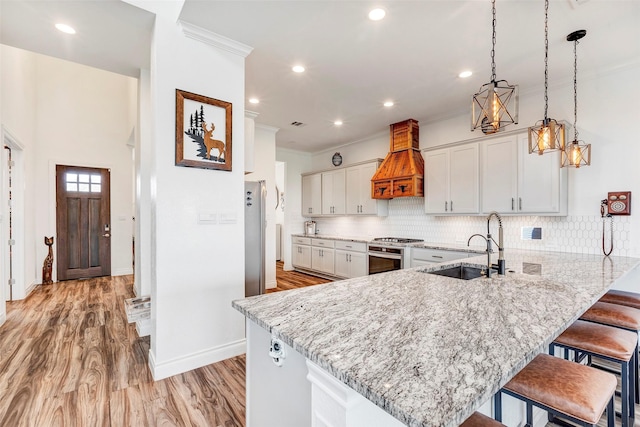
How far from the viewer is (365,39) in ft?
8.38

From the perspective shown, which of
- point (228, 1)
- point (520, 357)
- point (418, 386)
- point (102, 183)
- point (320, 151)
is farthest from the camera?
point (320, 151)

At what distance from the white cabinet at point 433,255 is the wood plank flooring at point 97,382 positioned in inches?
76.8

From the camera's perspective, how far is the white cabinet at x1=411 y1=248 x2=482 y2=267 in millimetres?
3757

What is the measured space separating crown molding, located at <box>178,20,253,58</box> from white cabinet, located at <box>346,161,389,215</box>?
10.3 feet

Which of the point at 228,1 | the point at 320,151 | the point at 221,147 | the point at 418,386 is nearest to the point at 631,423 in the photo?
the point at 418,386

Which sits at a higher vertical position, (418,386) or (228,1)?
(228,1)

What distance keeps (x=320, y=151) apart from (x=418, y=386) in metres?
6.34

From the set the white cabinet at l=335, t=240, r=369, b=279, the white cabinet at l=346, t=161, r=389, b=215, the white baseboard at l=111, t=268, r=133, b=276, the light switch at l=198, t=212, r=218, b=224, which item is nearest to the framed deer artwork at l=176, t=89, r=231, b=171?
the light switch at l=198, t=212, r=218, b=224

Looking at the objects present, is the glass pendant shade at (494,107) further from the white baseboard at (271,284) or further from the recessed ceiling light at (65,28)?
the white baseboard at (271,284)

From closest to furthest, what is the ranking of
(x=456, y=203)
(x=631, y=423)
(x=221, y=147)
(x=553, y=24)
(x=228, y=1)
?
(x=631, y=423) → (x=228, y=1) → (x=553, y=24) → (x=221, y=147) → (x=456, y=203)

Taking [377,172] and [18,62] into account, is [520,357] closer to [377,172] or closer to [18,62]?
[377,172]

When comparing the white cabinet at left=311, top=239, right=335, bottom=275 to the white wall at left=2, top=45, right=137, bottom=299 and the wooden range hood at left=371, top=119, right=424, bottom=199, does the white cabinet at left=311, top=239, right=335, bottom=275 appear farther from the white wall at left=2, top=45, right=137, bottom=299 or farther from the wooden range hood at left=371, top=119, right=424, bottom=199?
the white wall at left=2, top=45, right=137, bottom=299

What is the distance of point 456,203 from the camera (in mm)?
4066

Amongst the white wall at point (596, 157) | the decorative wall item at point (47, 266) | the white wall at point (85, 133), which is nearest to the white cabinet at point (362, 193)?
the white wall at point (596, 157)
